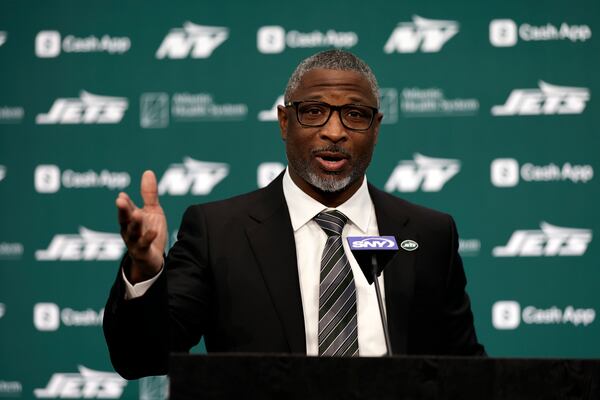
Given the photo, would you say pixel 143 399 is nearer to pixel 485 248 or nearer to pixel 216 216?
pixel 485 248

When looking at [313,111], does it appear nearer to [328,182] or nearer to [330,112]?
[330,112]

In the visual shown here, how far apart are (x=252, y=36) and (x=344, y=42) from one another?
0.47 meters

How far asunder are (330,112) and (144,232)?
2.82 feet

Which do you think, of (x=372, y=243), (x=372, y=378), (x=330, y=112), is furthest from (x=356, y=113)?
(x=372, y=378)

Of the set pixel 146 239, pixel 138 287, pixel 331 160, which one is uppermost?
pixel 331 160

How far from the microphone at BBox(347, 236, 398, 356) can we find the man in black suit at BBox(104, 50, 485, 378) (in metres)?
0.41

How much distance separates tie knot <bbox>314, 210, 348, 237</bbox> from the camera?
2.30 meters

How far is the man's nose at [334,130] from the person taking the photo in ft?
7.63

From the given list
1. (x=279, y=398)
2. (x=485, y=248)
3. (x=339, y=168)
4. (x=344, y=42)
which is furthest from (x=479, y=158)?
(x=279, y=398)

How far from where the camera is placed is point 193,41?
168 inches

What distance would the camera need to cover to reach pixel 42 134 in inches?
169

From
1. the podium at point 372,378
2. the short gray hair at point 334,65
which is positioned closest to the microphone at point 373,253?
the podium at point 372,378

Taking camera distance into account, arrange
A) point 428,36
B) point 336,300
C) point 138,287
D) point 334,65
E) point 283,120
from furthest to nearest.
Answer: point 428,36 < point 283,120 < point 334,65 < point 336,300 < point 138,287

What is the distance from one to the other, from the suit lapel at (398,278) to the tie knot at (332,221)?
109 mm
